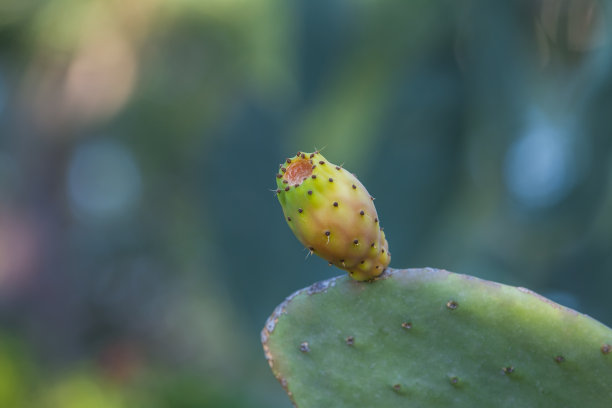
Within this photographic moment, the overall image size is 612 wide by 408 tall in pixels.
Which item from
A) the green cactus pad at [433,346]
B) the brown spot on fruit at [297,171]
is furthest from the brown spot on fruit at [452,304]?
the brown spot on fruit at [297,171]

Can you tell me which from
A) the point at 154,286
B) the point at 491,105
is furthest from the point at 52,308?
the point at 491,105

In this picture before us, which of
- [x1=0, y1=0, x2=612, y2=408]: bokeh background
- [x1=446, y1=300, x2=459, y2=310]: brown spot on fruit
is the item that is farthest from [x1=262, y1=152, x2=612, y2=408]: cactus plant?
[x1=0, y1=0, x2=612, y2=408]: bokeh background

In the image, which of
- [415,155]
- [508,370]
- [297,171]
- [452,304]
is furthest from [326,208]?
[415,155]

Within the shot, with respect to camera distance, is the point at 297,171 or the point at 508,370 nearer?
the point at 297,171

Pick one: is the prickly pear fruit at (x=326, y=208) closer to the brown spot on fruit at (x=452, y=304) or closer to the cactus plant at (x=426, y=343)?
the cactus plant at (x=426, y=343)

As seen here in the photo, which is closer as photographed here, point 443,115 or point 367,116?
point 443,115

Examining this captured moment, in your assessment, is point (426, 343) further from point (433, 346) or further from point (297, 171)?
point (297, 171)

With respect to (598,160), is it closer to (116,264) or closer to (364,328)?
(364,328)
